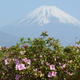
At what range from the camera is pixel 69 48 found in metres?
6.84

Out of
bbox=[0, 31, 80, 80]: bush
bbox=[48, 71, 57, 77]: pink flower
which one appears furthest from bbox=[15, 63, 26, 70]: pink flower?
bbox=[48, 71, 57, 77]: pink flower

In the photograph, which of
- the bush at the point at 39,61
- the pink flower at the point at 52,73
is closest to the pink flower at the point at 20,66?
the bush at the point at 39,61

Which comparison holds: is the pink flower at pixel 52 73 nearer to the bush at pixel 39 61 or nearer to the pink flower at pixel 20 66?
the bush at pixel 39 61

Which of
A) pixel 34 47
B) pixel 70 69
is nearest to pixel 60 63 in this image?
pixel 70 69

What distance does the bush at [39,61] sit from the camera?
588cm

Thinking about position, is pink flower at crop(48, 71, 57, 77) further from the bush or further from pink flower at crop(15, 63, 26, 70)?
pink flower at crop(15, 63, 26, 70)

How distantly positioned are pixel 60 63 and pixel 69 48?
78cm

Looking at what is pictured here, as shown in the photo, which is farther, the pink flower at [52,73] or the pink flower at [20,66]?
the pink flower at [52,73]

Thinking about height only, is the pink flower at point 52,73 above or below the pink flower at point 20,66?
below

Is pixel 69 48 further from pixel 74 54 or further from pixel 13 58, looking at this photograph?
pixel 13 58

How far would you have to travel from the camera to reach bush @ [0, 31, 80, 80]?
231 inches

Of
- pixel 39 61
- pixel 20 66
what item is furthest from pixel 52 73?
pixel 20 66

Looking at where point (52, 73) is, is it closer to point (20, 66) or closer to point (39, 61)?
point (39, 61)

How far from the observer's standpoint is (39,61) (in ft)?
20.3
